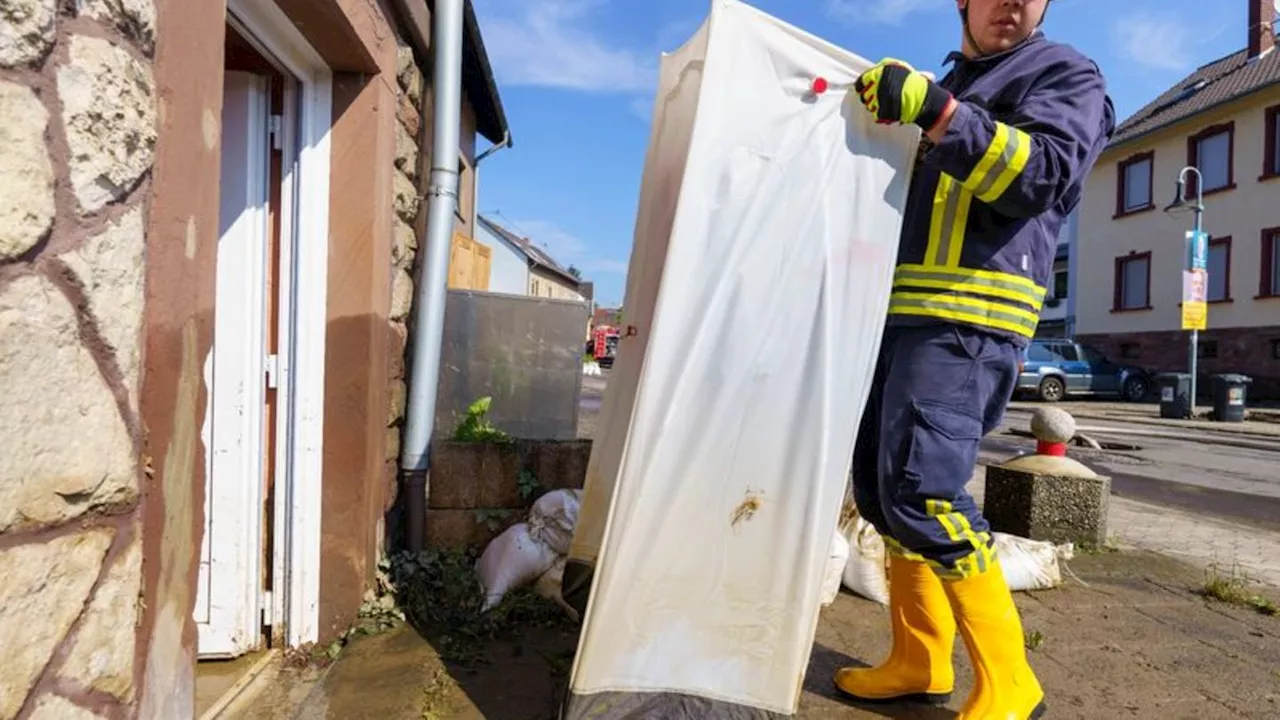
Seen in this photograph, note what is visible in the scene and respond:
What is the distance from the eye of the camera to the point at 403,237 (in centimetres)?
319

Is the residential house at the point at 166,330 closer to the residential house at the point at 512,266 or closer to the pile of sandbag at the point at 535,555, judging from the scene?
the pile of sandbag at the point at 535,555

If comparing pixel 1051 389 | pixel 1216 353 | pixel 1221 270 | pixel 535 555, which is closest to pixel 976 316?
pixel 535 555

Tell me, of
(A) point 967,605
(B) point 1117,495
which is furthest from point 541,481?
(B) point 1117,495

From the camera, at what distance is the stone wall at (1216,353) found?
18969 mm

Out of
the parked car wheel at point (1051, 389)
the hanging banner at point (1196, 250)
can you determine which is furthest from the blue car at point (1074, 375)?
the hanging banner at point (1196, 250)

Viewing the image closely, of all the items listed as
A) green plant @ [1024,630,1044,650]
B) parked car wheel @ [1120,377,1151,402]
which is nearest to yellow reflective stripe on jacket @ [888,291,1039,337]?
green plant @ [1024,630,1044,650]

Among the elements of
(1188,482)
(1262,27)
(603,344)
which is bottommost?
(1188,482)

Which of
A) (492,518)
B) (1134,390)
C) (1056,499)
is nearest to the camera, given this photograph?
(492,518)

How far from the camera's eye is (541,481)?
10.9 ft

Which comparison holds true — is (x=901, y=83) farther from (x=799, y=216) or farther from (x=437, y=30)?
(x=437, y=30)

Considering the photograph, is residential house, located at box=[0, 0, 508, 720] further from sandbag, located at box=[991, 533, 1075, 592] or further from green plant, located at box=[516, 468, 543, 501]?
sandbag, located at box=[991, 533, 1075, 592]

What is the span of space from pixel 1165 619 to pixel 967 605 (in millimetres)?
1635

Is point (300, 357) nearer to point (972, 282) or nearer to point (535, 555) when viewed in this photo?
point (535, 555)

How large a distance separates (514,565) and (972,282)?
1866mm
